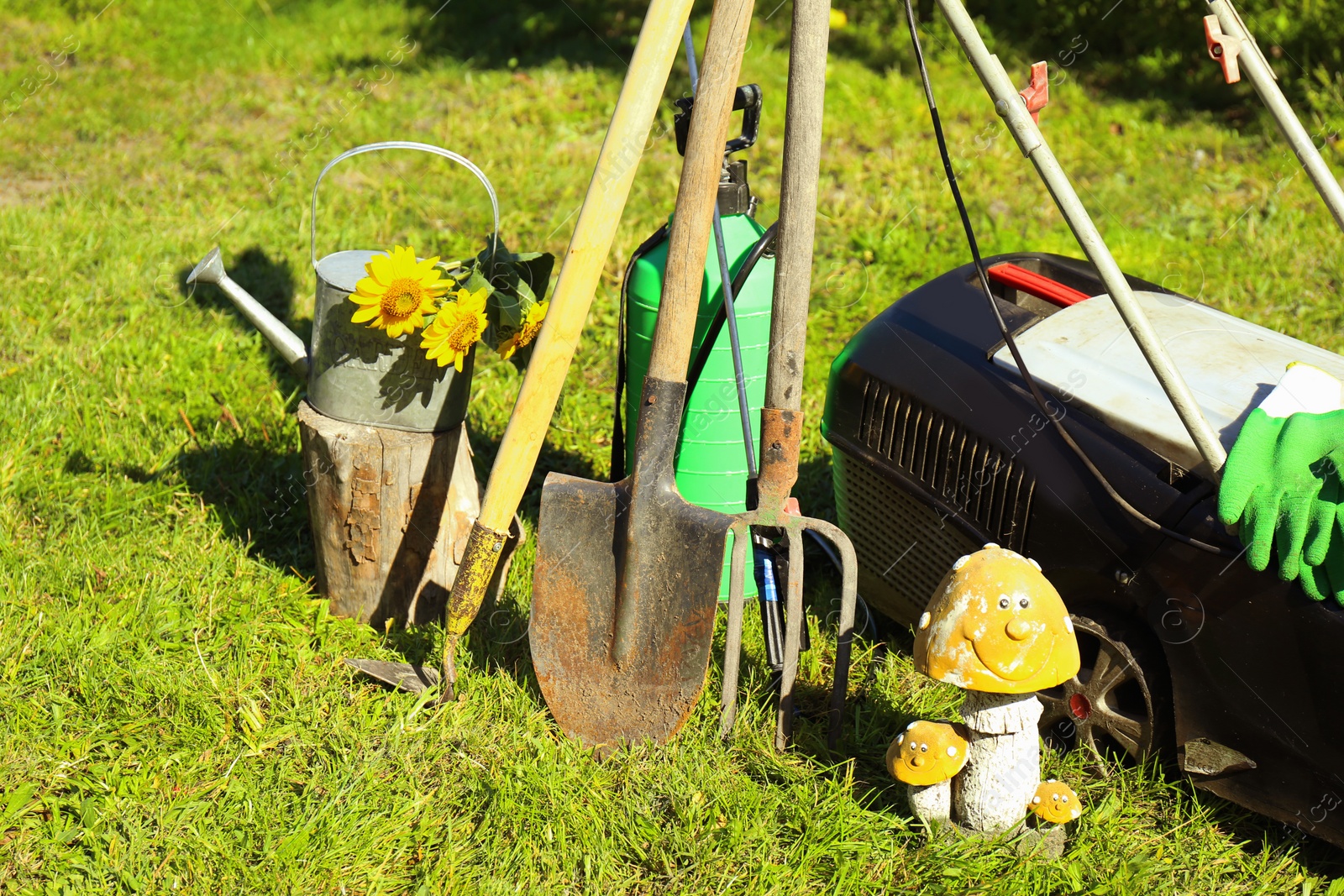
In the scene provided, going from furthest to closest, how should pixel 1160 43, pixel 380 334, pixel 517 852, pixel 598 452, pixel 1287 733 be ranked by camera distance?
pixel 1160 43 < pixel 598 452 < pixel 380 334 < pixel 517 852 < pixel 1287 733

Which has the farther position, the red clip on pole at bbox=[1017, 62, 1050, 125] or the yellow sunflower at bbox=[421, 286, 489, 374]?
the yellow sunflower at bbox=[421, 286, 489, 374]

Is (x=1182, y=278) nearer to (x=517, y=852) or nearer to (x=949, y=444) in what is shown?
(x=949, y=444)

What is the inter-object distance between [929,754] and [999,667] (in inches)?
9.4

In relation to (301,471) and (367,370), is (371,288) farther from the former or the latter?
(301,471)

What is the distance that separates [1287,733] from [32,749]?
2.47m

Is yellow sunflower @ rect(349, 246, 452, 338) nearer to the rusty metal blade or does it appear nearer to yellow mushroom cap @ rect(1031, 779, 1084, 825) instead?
the rusty metal blade

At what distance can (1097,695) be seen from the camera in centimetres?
218

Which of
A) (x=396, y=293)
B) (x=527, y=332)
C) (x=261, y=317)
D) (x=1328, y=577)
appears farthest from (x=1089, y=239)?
(x=261, y=317)

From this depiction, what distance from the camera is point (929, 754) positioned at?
1.95 m

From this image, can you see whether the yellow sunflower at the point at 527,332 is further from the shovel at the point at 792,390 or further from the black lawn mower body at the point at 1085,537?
the black lawn mower body at the point at 1085,537

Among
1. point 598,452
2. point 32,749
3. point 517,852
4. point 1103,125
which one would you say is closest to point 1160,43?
point 1103,125

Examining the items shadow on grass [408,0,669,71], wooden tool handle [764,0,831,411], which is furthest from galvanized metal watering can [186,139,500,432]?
shadow on grass [408,0,669,71]

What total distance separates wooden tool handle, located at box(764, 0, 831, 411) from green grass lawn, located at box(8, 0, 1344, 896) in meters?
0.74

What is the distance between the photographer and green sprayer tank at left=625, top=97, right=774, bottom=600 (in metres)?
2.43
